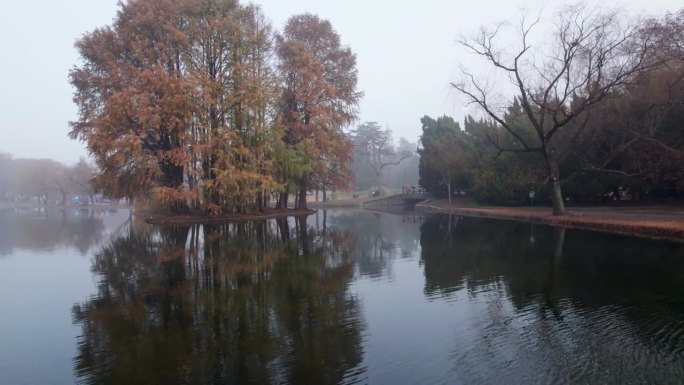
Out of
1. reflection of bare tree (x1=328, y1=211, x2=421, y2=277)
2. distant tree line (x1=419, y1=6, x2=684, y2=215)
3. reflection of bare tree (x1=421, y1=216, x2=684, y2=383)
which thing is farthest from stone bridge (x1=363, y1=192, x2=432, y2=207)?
reflection of bare tree (x1=421, y1=216, x2=684, y2=383)

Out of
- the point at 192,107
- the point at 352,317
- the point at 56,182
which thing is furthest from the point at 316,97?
the point at 56,182

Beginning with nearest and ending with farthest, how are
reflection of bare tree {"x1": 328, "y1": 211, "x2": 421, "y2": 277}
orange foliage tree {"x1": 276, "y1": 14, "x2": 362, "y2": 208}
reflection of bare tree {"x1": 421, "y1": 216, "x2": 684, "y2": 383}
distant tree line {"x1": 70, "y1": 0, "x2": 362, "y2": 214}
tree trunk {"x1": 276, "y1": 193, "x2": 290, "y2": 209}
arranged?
reflection of bare tree {"x1": 421, "y1": 216, "x2": 684, "y2": 383}
reflection of bare tree {"x1": 328, "y1": 211, "x2": 421, "y2": 277}
distant tree line {"x1": 70, "y1": 0, "x2": 362, "y2": 214}
orange foliage tree {"x1": 276, "y1": 14, "x2": 362, "y2": 208}
tree trunk {"x1": 276, "y1": 193, "x2": 290, "y2": 209}

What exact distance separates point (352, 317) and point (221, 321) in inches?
89.2

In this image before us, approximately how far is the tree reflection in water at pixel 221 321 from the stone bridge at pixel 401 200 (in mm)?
43709

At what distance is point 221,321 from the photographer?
8141mm

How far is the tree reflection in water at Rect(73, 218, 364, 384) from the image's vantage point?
19.9 feet

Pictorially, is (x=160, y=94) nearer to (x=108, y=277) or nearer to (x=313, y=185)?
(x=313, y=185)

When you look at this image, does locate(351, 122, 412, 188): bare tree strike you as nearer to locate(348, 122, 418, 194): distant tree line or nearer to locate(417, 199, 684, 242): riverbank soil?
locate(348, 122, 418, 194): distant tree line

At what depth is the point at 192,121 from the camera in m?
31.7

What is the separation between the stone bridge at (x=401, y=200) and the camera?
58.5 m

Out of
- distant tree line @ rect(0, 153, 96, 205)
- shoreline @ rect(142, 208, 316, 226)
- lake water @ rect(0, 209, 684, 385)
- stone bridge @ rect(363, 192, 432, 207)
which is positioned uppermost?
Result: distant tree line @ rect(0, 153, 96, 205)

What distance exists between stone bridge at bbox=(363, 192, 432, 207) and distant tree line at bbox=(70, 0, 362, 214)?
22.9m

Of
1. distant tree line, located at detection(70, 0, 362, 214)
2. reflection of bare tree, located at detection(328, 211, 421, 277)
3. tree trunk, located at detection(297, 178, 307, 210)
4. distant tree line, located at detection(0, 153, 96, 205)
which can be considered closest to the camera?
reflection of bare tree, located at detection(328, 211, 421, 277)

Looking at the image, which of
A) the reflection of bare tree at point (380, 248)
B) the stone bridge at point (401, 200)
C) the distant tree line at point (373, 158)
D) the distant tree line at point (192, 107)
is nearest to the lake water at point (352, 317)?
the reflection of bare tree at point (380, 248)
